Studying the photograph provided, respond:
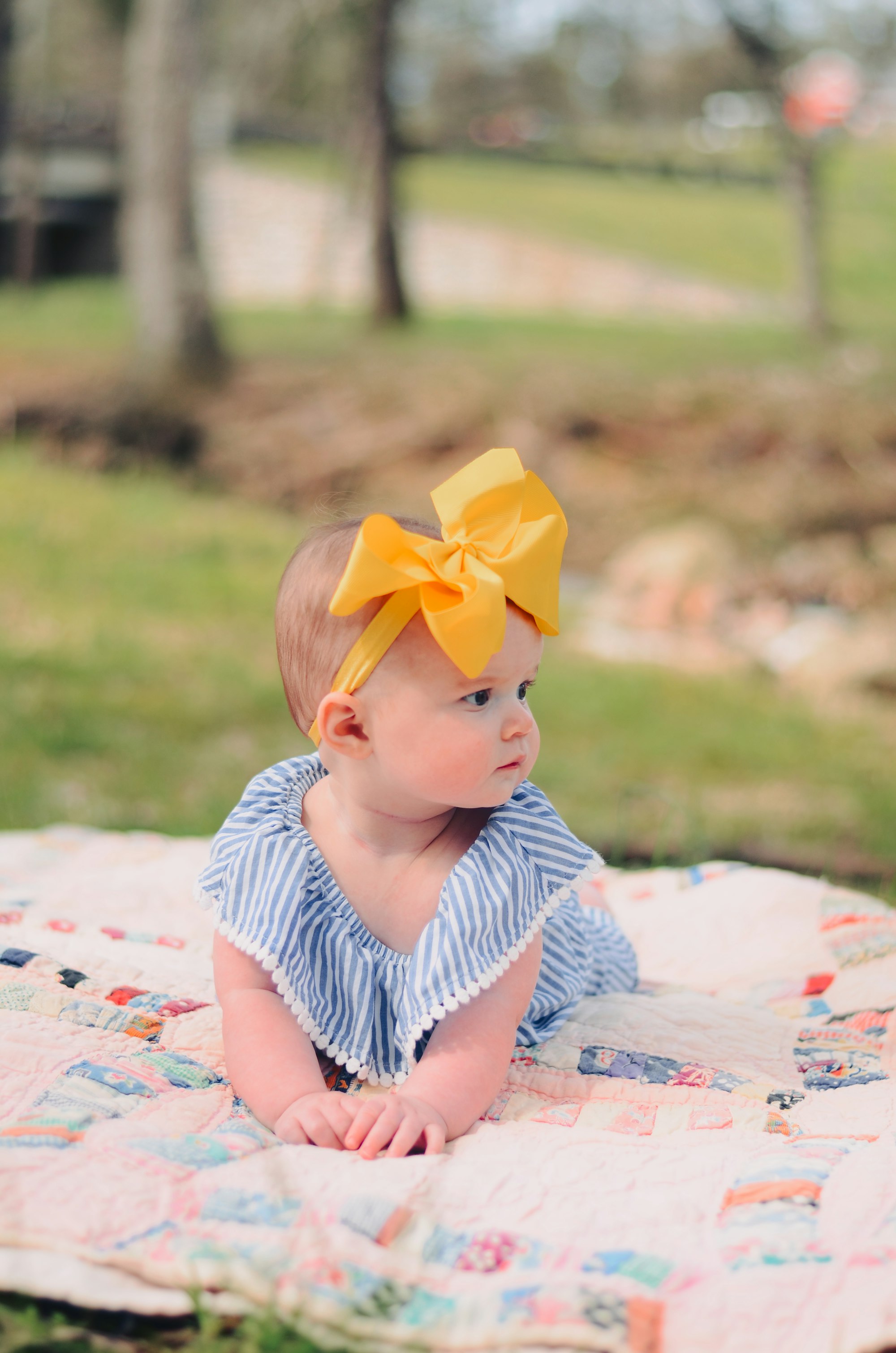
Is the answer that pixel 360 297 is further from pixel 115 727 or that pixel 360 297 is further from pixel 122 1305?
pixel 122 1305

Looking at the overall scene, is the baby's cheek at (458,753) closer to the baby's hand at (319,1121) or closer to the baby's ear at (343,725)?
the baby's ear at (343,725)

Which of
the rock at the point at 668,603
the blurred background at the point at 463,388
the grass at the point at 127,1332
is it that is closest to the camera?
the grass at the point at 127,1332

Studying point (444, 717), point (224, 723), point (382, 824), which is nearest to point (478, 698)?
point (444, 717)

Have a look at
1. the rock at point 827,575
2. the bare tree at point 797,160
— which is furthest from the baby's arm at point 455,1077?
the bare tree at point 797,160

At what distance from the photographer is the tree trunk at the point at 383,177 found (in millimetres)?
9484

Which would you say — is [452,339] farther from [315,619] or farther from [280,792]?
[315,619]

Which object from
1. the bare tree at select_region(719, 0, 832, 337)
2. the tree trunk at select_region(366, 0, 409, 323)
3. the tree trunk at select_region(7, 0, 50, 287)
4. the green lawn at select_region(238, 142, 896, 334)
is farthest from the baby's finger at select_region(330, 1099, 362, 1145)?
the green lawn at select_region(238, 142, 896, 334)

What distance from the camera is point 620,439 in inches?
316

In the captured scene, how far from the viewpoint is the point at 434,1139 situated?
1465 millimetres

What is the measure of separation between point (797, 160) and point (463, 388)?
3529 millimetres

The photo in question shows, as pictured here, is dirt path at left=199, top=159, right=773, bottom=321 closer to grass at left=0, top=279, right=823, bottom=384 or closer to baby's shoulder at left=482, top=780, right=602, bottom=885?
grass at left=0, top=279, right=823, bottom=384

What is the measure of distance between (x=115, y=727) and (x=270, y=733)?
49 centimetres

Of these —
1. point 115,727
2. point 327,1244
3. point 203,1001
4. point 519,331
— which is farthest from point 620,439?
point 327,1244

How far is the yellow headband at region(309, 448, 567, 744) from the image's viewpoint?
4.65 feet
